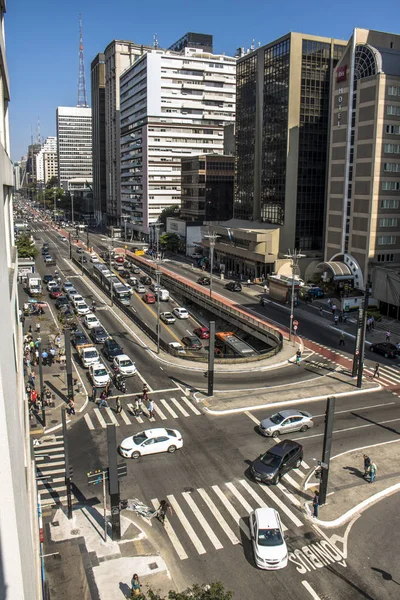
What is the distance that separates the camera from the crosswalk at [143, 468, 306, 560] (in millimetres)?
22594

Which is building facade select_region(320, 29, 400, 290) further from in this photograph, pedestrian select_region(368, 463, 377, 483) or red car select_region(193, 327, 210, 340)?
pedestrian select_region(368, 463, 377, 483)

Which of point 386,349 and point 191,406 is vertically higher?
point 386,349

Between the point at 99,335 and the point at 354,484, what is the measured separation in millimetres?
35168

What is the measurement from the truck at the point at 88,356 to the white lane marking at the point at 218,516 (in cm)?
2235

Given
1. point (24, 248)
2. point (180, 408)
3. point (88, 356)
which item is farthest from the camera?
point (24, 248)

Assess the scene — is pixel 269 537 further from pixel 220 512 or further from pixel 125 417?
pixel 125 417

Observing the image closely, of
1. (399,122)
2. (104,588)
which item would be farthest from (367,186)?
(104,588)

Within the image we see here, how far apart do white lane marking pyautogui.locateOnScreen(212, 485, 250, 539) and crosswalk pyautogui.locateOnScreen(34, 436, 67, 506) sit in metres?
7.73

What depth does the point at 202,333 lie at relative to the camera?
202ft

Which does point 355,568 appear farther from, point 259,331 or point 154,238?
point 154,238

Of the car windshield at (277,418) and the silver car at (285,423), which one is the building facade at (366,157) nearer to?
the silver car at (285,423)

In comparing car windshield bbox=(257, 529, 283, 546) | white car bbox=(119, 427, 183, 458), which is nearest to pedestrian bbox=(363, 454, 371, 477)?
car windshield bbox=(257, 529, 283, 546)

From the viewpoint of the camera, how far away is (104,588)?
1962 centimetres

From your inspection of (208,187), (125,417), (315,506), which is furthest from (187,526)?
(208,187)
